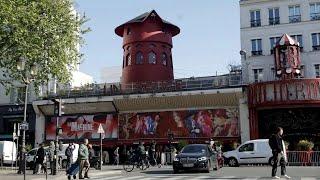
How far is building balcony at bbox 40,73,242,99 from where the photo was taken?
39125 mm

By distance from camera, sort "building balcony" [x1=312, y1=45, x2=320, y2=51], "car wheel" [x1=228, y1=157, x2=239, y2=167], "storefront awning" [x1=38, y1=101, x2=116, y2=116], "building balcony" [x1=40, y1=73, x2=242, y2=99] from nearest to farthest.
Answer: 1. "car wheel" [x1=228, y1=157, x2=239, y2=167]
2. "building balcony" [x1=312, y1=45, x2=320, y2=51]
3. "building balcony" [x1=40, y1=73, x2=242, y2=99]
4. "storefront awning" [x1=38, y1=101, x2=116, y2=116]

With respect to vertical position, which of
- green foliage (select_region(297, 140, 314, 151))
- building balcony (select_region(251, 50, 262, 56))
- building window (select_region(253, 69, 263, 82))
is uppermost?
building balcony (select_region(251, 50, 262, 56))

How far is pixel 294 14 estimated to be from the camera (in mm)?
40188

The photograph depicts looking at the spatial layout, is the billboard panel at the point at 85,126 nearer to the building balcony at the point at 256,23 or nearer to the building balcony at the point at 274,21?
the building balcony at the point at 256,23

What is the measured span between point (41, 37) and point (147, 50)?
66.1ft

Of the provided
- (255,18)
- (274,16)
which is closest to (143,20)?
(255,18)

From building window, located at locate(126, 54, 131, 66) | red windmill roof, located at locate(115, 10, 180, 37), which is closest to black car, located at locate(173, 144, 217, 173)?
building window, located at locate(126, 54, 131, 66)

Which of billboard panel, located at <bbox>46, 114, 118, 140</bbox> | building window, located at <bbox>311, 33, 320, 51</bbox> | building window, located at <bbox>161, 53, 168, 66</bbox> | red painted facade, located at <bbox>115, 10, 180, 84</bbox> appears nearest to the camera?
building window, located at <bbox>311, 33, 320, 51</bbox>

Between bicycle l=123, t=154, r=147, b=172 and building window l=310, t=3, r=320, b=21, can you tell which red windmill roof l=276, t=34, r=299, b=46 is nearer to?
building window l=310, t=3, r=320, b=21

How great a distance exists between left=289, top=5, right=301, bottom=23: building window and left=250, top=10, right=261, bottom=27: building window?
102 inches

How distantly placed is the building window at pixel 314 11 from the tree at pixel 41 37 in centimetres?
1888

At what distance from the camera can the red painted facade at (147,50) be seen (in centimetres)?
4578

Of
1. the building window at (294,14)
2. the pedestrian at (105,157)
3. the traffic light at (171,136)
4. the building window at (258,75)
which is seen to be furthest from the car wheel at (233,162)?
the building window at (294,14)

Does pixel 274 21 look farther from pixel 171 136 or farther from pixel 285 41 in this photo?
pixel 171 136
